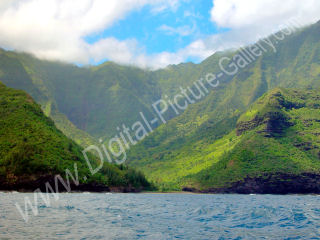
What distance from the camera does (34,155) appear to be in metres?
144

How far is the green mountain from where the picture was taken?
133500 mm

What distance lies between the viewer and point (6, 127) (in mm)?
153375

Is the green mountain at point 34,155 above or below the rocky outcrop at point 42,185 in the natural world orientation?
above

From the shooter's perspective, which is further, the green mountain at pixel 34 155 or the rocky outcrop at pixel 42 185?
the green mountain at pixel 34 155

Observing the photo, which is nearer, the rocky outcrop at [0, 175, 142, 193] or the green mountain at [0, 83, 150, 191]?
the rocky outcrop at [0, 175, 142, 193]

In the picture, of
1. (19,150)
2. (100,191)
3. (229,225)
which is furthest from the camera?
(100,191)

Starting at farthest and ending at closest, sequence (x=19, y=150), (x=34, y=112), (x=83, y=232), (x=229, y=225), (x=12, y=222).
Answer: (x=34, y=112) < (x=19, y=150) < (x=229, y=225) < (x=12, y=222) < (x=83, y=232)

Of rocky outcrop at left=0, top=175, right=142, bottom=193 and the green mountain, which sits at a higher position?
the green mountain

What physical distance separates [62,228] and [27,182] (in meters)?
101

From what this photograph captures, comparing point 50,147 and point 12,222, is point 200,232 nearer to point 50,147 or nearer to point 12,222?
point 12,222

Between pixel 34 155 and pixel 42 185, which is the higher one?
pixel 34 155

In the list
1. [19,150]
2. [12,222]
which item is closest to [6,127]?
[19,150]

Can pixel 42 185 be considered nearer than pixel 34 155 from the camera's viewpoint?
Yes

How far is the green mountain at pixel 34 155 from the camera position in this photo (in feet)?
438
